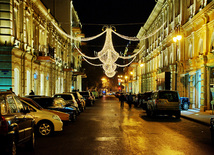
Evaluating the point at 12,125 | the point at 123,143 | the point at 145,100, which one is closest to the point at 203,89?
the point at 145,100

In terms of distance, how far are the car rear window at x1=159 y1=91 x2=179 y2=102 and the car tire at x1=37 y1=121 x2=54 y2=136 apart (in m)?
10.0

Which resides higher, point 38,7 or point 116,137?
point 38,7

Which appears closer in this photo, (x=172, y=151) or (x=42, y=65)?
(x=172, y=151)

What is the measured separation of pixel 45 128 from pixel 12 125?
16.4 feet

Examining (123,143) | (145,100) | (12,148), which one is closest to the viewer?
(12,148)

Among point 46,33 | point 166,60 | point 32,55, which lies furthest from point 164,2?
point 32,55

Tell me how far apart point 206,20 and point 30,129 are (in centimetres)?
1886

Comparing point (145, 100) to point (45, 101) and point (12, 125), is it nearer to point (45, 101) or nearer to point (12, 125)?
point (45, 101)

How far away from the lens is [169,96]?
19719 millimetres

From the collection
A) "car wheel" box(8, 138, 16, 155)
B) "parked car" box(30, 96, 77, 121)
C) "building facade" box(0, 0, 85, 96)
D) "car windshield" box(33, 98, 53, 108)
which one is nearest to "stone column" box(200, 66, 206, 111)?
"parked car" box(30, 96, 77, 121)

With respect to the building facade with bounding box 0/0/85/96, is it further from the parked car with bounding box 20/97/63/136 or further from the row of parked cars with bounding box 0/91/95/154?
the parked car with bounding box 20/97/63/136

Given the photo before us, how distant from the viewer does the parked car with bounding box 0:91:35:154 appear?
6.23 m

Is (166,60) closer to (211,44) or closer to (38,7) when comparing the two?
(211,44)

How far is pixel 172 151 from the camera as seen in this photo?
8.83 m
